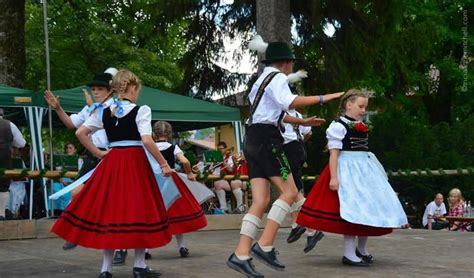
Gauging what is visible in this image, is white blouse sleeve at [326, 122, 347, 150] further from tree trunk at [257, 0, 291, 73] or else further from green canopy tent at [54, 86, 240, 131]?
green canopy tent at [54, 86, 240, 131]

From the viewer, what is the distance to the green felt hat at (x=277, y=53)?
6.48m

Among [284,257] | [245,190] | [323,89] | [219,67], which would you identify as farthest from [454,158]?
[284,257]

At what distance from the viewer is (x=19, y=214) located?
12672mm

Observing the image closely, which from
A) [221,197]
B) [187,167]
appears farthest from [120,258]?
[221,197]

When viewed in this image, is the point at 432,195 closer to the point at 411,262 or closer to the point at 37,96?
the point at 37,96

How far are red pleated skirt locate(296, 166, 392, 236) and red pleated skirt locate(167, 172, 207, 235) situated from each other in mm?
1146

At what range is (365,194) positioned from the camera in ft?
22.9

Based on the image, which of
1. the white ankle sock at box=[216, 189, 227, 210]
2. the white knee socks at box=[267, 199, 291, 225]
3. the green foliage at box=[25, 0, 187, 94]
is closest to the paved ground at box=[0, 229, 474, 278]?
the white knee socks at box=[267, 199, 291, 225]

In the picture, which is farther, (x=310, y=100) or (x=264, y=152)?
(x=264, y=152)

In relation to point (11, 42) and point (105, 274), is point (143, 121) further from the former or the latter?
point (11, 42)

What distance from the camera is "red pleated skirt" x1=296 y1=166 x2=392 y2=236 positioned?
702 centimetres

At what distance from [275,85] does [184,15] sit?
10982 millimetres

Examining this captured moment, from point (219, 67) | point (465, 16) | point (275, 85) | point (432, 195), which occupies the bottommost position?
point (432, 195)

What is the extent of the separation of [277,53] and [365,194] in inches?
56.4
